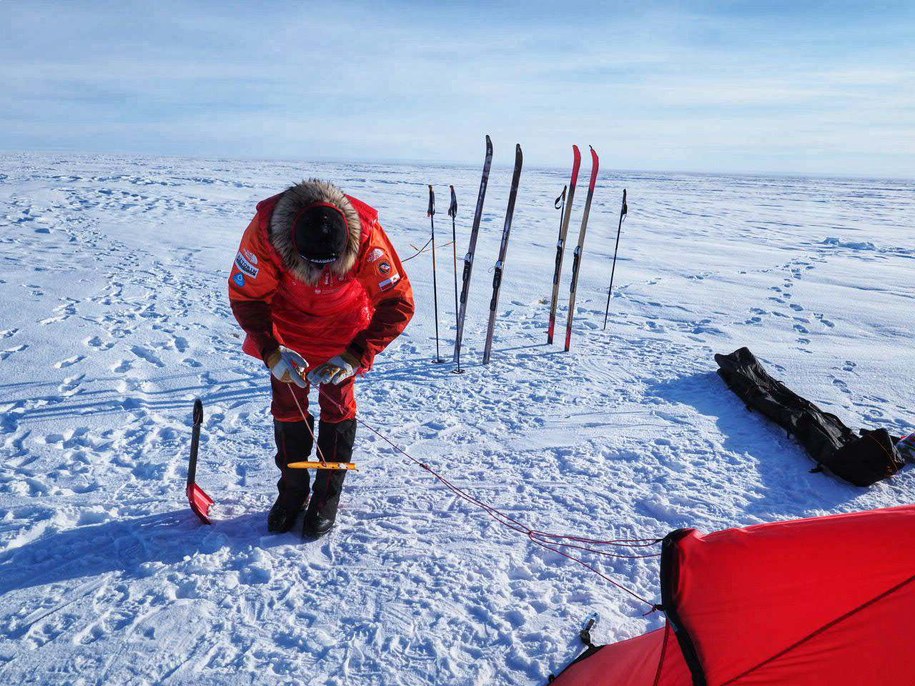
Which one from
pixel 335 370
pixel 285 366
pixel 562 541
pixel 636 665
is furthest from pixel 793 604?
pixel 285 366

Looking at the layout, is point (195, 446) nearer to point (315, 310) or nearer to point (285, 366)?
point (285, 366)

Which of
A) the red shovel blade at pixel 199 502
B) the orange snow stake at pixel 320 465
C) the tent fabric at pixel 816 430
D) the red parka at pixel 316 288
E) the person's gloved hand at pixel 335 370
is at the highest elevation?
the red parka at pixel 316 288

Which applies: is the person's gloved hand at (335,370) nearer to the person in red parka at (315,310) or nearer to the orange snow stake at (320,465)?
the person in red parka at (315,310)

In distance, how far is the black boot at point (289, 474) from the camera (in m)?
2.64

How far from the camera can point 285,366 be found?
2.37 m

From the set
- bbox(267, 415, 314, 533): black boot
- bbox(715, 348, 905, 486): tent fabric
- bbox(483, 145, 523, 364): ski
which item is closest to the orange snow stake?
bbox(267, 415, 314, 533): black boot

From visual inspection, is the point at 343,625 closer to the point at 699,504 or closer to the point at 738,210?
the point at 699,504

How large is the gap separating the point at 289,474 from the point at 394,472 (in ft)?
2.58

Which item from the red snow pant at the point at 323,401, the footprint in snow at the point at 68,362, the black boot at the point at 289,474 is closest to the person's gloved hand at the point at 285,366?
the red snow pant at the point at 323,401

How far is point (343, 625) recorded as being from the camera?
2143 mm

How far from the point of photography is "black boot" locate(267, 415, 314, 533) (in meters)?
2.64

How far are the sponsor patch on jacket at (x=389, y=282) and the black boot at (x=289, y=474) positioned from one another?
735 millimetres

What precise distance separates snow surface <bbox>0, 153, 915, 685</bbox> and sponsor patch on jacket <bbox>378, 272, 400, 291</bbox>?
1.17 metres

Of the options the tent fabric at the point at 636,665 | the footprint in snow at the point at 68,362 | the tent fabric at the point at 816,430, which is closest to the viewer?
the tent fabric at the point at 636,665
